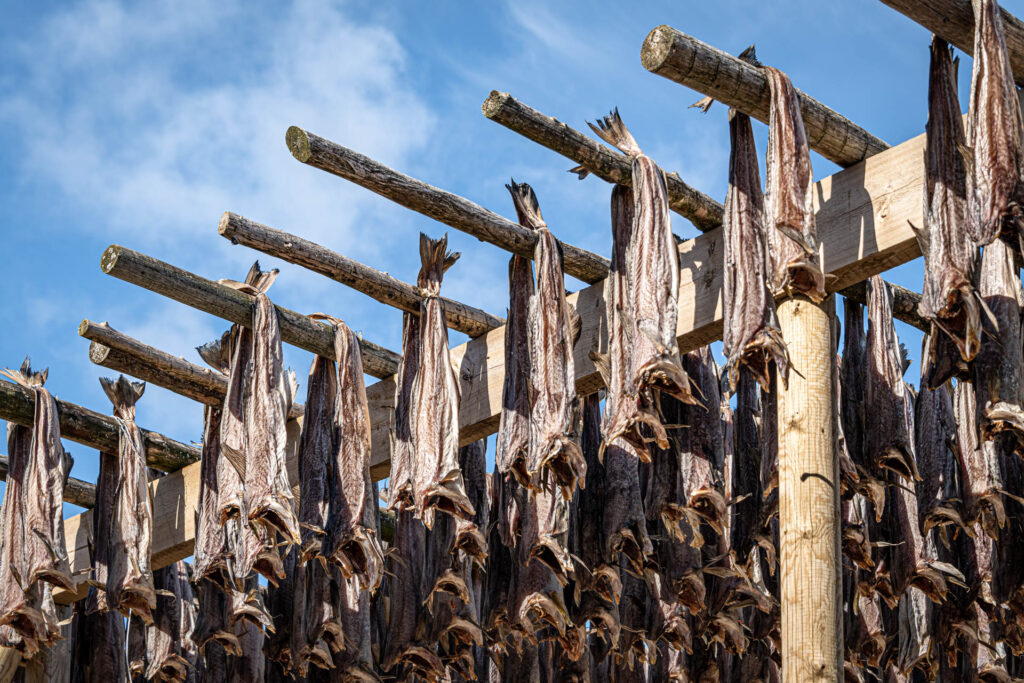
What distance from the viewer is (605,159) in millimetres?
6371

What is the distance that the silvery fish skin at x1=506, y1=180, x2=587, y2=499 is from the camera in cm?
638

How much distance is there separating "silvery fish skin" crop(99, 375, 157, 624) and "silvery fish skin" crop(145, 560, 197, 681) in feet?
2.13

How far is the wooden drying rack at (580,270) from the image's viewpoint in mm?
5648

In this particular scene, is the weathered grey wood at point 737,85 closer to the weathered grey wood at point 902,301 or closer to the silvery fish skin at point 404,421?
the weathered grey wood at point 902,301

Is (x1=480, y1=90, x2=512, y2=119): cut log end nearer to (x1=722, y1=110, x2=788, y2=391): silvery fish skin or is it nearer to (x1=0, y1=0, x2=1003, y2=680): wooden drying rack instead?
(x1=0, y1=0, x2=1003, y2=680): wooden drying rack

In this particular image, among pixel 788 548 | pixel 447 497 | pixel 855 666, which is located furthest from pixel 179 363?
pixel 855 666

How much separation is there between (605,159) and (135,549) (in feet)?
9.93

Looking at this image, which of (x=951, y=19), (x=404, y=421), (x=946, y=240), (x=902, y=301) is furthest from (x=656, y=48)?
(x=902, y=301)

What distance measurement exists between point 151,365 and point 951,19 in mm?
4169

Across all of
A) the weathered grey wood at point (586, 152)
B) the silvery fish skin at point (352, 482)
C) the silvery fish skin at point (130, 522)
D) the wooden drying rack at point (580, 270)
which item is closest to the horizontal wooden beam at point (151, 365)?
the wooden drying rack at point (580, 270)

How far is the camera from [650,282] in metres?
6.11

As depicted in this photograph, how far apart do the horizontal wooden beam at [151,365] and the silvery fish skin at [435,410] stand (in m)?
1.32

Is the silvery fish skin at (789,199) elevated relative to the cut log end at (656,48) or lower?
lower

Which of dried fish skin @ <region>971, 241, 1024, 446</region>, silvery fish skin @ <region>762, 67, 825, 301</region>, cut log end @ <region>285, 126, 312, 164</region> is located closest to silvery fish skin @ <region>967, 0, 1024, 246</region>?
dried fish skin @ <region>971, 241, 1024, 446</region>
